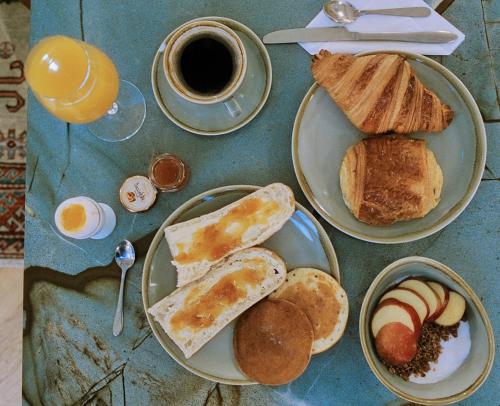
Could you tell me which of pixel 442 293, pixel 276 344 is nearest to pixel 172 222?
pixel 276 344

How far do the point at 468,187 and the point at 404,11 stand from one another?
0.38m

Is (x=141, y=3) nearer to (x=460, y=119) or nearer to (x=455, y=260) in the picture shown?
(x=460, y=119)

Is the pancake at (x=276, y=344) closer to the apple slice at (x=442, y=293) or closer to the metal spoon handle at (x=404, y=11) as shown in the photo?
the apple slice at (x=442, y=293)

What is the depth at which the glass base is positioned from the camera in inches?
40.8

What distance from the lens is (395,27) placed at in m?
0.99

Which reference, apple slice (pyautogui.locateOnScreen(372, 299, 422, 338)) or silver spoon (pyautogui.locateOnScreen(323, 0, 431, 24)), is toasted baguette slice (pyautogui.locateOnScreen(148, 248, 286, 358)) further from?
silver spoon (pyautogui.locateOnScreen(323, 0, 431, 24))

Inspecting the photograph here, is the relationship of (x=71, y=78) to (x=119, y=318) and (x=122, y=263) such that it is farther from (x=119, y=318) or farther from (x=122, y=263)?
(x=119, y=318)

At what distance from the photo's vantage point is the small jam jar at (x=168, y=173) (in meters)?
0.99

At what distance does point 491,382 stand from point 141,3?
110cm

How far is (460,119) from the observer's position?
3.12 ft

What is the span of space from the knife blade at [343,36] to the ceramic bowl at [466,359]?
45 cm

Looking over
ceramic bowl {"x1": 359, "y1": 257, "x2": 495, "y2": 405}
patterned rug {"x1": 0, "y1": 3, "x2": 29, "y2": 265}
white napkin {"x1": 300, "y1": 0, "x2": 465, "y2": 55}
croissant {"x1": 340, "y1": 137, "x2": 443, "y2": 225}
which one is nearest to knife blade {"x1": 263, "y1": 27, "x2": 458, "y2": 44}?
white napkin {"x1": 300, "y1": 0, "x2": 465, "y2": 55}

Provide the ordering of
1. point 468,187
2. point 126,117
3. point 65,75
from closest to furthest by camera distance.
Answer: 1. point 65,75
2. point 468,187
3. point 126,117

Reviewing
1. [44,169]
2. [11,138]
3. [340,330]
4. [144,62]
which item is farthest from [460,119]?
[11,138]
